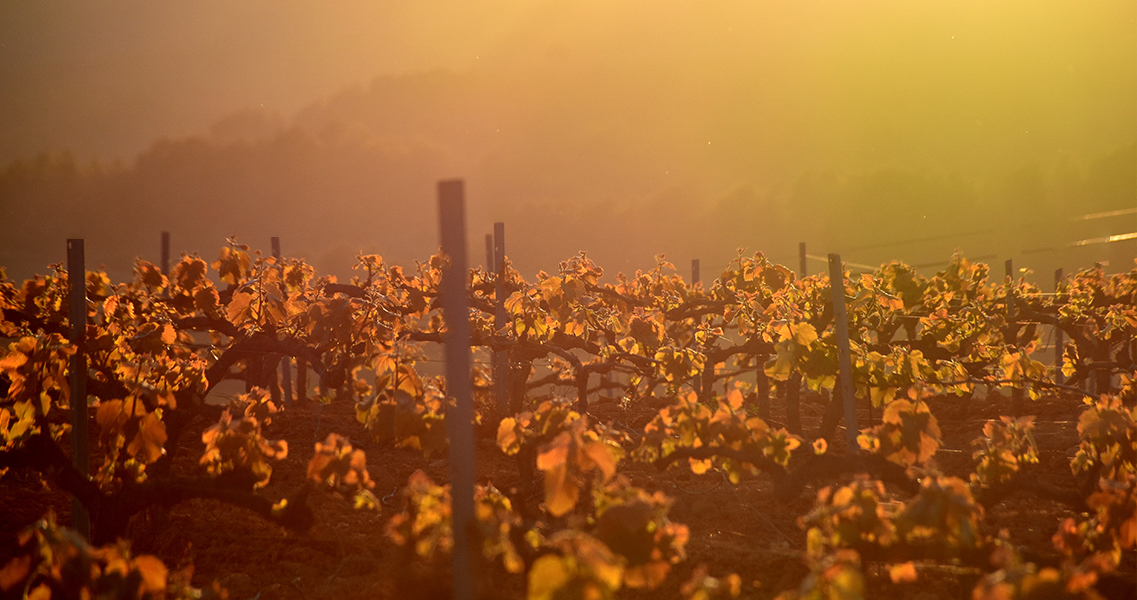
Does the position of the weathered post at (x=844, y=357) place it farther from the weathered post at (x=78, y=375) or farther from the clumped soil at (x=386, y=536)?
the weathered post at (x=78, y=375)

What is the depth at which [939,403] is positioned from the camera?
11289mm

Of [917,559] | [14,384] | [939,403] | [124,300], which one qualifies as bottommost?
[939,403]

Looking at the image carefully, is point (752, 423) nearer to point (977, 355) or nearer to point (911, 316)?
point (911, 316)

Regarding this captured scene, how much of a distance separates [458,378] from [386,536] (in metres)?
3.17

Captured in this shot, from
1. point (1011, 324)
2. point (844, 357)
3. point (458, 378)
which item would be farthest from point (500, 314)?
point (1011, 324)

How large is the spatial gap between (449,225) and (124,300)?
16.1 feet

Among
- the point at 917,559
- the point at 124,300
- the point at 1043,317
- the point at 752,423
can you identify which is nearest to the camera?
the point at 917,559

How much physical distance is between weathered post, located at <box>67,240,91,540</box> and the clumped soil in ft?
2.33

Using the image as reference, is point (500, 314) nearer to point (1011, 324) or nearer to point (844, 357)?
point (844, 357)

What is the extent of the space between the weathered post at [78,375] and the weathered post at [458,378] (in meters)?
2.96

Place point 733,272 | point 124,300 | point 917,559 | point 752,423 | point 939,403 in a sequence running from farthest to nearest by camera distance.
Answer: point 939,403 → point 733,272 → point 124,300 → point 752,423 → point 917,559

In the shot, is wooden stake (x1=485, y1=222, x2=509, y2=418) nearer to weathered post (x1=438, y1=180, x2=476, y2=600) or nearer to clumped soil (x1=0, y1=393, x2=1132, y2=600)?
clumped soil (x1=0, y1=393, x2=1132, y2=600)

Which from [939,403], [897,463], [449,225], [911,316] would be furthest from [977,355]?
[449,225]

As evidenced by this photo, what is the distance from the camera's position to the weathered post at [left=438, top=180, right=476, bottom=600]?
6.91 ft
